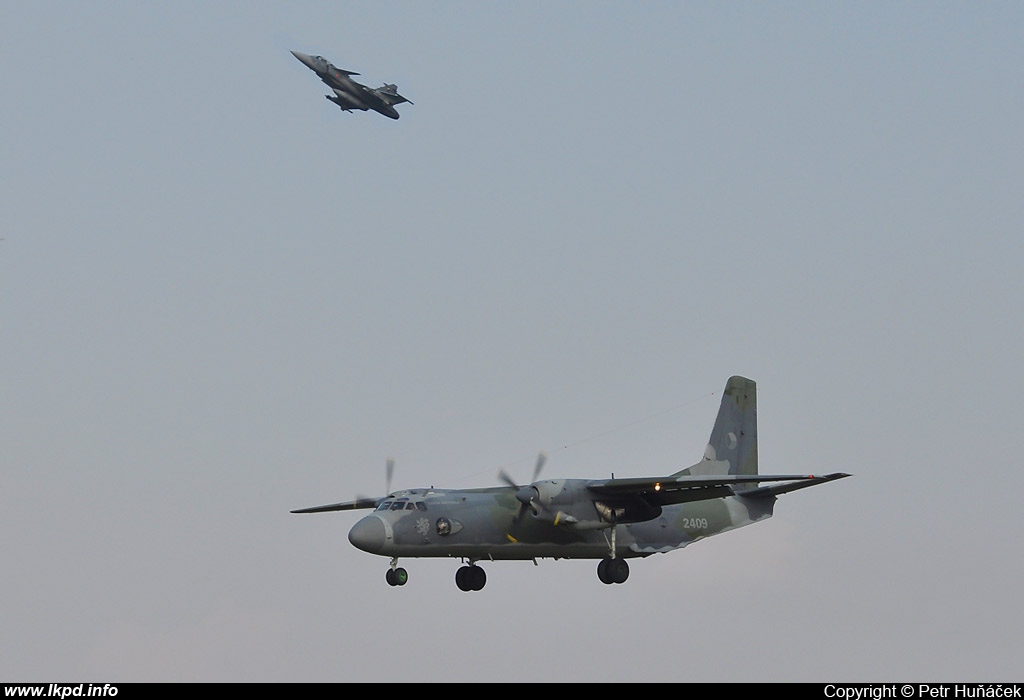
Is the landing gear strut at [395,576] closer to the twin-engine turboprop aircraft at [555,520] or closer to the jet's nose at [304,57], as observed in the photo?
the twin-engine turboprop aircraft at [555,520]

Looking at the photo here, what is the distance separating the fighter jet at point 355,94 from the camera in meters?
69.3

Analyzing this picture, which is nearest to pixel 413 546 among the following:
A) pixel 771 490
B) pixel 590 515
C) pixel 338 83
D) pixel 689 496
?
pixel 590 515

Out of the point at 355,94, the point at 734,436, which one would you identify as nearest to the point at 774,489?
the point at 734,436

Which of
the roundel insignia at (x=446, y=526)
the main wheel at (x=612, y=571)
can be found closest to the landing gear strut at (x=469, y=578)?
the roundel insignia at (x=446, y=526)

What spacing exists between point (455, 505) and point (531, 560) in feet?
11.8

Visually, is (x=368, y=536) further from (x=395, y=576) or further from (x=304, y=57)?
(x=304, y=57)

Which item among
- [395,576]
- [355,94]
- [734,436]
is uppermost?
[355,94]

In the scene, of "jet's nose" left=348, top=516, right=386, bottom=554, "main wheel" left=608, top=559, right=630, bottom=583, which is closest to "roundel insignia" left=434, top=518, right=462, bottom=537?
"jet's nose" left=348, top=516, right=386, bottom=554

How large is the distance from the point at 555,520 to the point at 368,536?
601cm

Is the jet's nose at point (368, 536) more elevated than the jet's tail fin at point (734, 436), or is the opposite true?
the jet's tail fin at point (734, 436)

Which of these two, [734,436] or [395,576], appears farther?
[734,436]

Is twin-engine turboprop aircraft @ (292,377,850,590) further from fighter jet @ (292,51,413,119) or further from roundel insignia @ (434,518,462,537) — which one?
fighter jet @ (292,51,413,119)

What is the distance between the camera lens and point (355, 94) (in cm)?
6944

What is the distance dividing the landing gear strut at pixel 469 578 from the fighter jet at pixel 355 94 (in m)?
27.0
